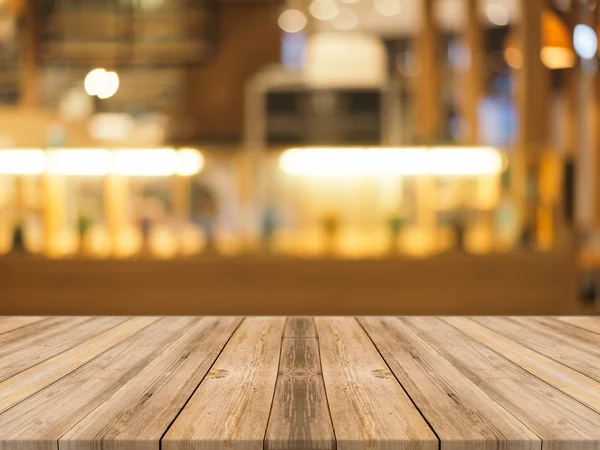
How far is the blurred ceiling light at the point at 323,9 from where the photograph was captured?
780cm

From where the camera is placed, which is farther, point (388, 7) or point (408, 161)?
point (388, 7)

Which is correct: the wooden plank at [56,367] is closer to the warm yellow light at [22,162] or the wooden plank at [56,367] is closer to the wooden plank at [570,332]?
the wooden plank at [570,332]

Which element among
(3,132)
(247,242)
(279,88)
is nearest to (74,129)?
(3,132)

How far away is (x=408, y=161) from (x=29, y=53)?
4205 mm

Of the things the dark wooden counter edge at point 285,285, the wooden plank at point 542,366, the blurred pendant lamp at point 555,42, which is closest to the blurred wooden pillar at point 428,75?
the blurred pendant lamp at point 555,42

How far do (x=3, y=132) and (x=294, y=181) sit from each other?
242 centimetres

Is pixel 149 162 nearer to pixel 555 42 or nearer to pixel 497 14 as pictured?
pixel 555 42

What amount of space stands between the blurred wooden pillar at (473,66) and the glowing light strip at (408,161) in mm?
1516

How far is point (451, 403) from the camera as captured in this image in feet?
3.47

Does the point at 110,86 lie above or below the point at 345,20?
below

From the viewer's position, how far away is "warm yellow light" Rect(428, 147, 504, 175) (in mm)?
4203

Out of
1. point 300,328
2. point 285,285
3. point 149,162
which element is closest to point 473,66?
point 285,285

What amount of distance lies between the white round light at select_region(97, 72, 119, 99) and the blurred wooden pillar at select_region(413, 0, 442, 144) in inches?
129

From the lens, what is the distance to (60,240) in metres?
4.23
